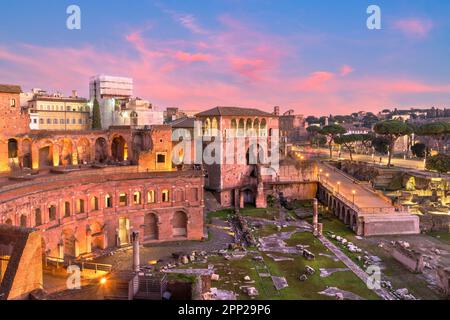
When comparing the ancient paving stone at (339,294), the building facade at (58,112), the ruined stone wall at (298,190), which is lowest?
the ancient paving stone at (339,294)

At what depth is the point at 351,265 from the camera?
35.8 m

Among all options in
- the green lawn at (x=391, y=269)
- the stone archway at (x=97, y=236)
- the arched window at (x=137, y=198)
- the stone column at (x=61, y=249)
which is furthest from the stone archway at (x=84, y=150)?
the green lawn at (x=391, y=269)

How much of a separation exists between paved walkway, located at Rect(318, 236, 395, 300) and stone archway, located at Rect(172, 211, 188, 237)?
49.8 ft

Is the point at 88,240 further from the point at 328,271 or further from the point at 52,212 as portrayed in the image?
the point at 328,271

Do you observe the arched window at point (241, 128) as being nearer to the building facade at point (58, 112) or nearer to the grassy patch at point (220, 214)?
the grassy patch at point (220, 214)

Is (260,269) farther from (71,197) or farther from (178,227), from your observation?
(71,197)

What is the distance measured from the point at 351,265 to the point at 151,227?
21353 millimetres

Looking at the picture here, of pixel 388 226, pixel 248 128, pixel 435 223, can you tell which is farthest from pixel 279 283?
pixel 248 128

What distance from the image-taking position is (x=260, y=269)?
1373 inches

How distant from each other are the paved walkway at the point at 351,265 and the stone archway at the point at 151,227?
18.0m

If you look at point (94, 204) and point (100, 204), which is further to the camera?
point (94, 204)

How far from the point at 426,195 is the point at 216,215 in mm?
33309

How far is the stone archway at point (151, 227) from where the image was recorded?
145 ft
